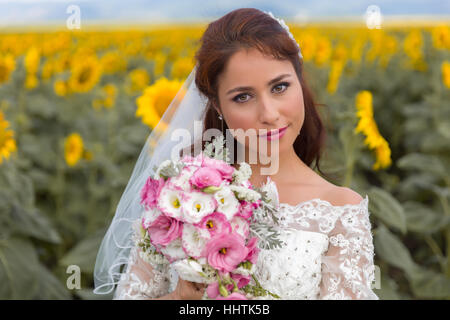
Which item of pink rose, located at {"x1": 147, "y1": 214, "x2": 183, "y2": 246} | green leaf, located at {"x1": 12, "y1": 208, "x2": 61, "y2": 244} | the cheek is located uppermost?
the cheek

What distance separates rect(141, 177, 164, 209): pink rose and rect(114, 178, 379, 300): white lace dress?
0.27m

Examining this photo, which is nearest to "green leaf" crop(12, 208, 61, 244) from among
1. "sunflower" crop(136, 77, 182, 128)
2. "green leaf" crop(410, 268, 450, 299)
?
"sunflower" crop(136, 77, 182, 128)

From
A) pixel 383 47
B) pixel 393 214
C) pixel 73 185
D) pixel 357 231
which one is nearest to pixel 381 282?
pixel 393 214

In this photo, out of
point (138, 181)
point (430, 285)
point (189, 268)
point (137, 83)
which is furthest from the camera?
point (137, 83)

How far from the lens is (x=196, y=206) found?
3.68 feet

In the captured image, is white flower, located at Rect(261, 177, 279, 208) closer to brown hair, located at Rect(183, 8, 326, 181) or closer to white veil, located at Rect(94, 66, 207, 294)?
brown hair, located at Rect(183, 8, 326, 181)

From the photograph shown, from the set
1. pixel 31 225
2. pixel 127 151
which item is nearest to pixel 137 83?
pixel 127 151

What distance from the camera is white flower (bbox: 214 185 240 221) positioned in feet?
3.66

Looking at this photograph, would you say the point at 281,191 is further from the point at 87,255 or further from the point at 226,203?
the point at 87,255

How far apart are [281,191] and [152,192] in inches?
15.5

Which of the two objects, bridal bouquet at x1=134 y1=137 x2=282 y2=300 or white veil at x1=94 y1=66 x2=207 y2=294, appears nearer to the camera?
bridal bouquet at x1=134 y1=137 x2=282 y2=300

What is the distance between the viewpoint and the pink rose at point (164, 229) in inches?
44.6

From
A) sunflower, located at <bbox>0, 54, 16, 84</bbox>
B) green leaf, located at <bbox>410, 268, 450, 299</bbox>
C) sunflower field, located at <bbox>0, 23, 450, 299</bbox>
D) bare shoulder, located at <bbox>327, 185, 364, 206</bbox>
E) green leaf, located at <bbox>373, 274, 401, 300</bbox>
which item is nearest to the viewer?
bare shoulder, located at <bbox>327, 185, 364, 206</bbox>

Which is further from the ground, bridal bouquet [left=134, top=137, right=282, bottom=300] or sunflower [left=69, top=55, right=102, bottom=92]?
sunflower [left=69, top=55, right=102, bottom=92]
